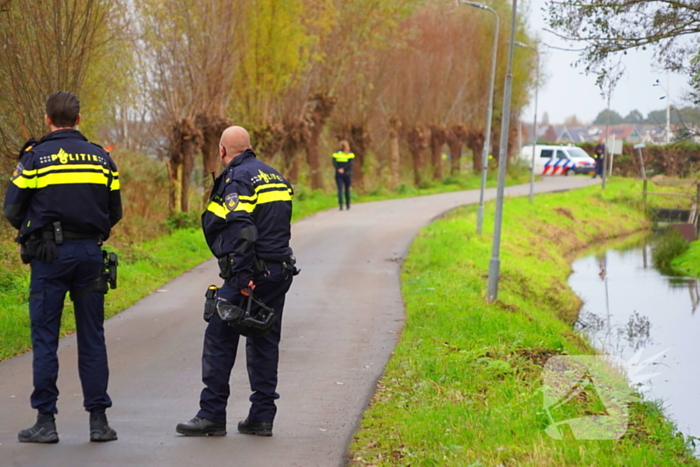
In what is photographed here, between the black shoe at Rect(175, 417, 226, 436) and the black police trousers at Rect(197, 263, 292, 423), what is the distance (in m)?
0.03

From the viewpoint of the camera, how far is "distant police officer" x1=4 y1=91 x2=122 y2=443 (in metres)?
5.58

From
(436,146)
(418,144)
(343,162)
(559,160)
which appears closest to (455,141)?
(436,146)

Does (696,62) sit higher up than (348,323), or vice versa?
(696,62)

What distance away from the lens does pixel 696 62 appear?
9.80 metres

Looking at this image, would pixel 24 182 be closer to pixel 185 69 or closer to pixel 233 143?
pixel 233 143

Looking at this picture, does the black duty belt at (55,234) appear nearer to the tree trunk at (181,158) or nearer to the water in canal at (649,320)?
the water in canal at (649,320)

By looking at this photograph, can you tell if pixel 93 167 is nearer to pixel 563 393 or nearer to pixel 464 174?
pixel 563 393

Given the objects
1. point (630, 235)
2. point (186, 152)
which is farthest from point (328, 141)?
point (186, 152)

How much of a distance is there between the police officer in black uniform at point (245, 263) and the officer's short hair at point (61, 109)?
976mm

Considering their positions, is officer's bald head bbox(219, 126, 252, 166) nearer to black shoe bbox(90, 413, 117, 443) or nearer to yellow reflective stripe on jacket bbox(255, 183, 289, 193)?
yellow reflective stripe on jacket bbox(255, 183, 289, 193)

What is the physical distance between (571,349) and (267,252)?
6.56 meters

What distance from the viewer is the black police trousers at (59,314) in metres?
5.63

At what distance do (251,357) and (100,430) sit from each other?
107cm

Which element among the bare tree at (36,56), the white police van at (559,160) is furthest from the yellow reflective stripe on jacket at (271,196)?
the white police van at (559,160)
